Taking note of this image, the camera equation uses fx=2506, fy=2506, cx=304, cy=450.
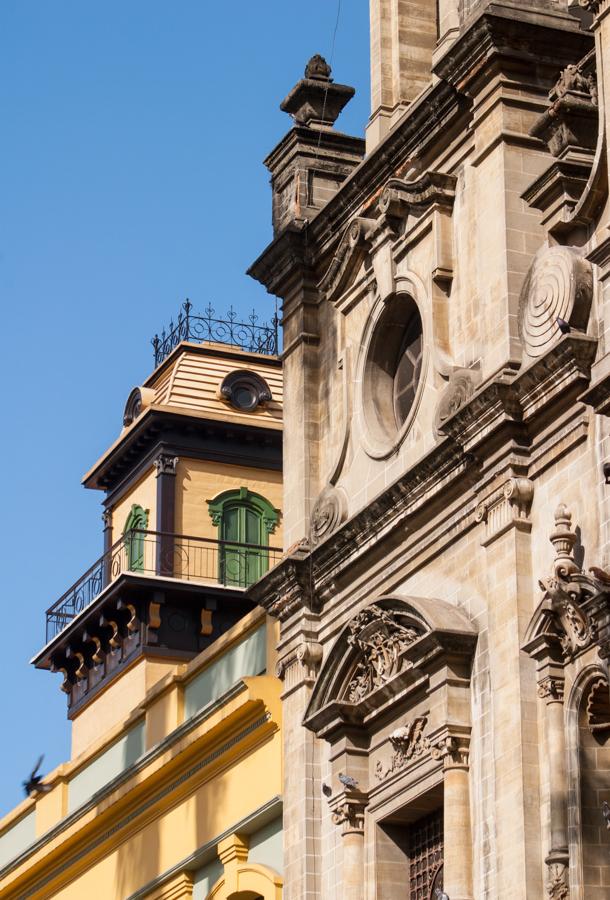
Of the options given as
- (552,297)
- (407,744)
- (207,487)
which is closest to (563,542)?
(552,297)

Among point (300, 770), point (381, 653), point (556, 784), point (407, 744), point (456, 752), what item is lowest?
point (556, 784)

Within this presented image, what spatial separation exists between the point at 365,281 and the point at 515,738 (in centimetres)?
714

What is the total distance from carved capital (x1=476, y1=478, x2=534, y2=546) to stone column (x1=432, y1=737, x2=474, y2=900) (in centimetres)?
202

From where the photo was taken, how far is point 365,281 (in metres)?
27.5

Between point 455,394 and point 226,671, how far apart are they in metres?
7.47

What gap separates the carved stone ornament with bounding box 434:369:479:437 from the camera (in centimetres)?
2419

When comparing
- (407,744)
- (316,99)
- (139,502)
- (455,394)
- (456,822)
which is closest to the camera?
(456,822)

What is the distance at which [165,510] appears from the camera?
42.1 m

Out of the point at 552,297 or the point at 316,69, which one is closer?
the point at 552,297

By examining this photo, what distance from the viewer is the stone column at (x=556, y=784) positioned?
68.4ft

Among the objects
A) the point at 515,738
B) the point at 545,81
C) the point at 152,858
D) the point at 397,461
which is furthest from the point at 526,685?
the point at 152,858

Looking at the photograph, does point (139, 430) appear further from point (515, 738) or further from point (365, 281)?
point (515, 738)

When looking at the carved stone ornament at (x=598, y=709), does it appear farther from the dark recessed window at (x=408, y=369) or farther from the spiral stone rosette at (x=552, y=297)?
the dark recessed window at (x=408, y=369)

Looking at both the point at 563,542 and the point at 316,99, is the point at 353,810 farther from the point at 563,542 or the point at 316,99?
the point at 316,99
